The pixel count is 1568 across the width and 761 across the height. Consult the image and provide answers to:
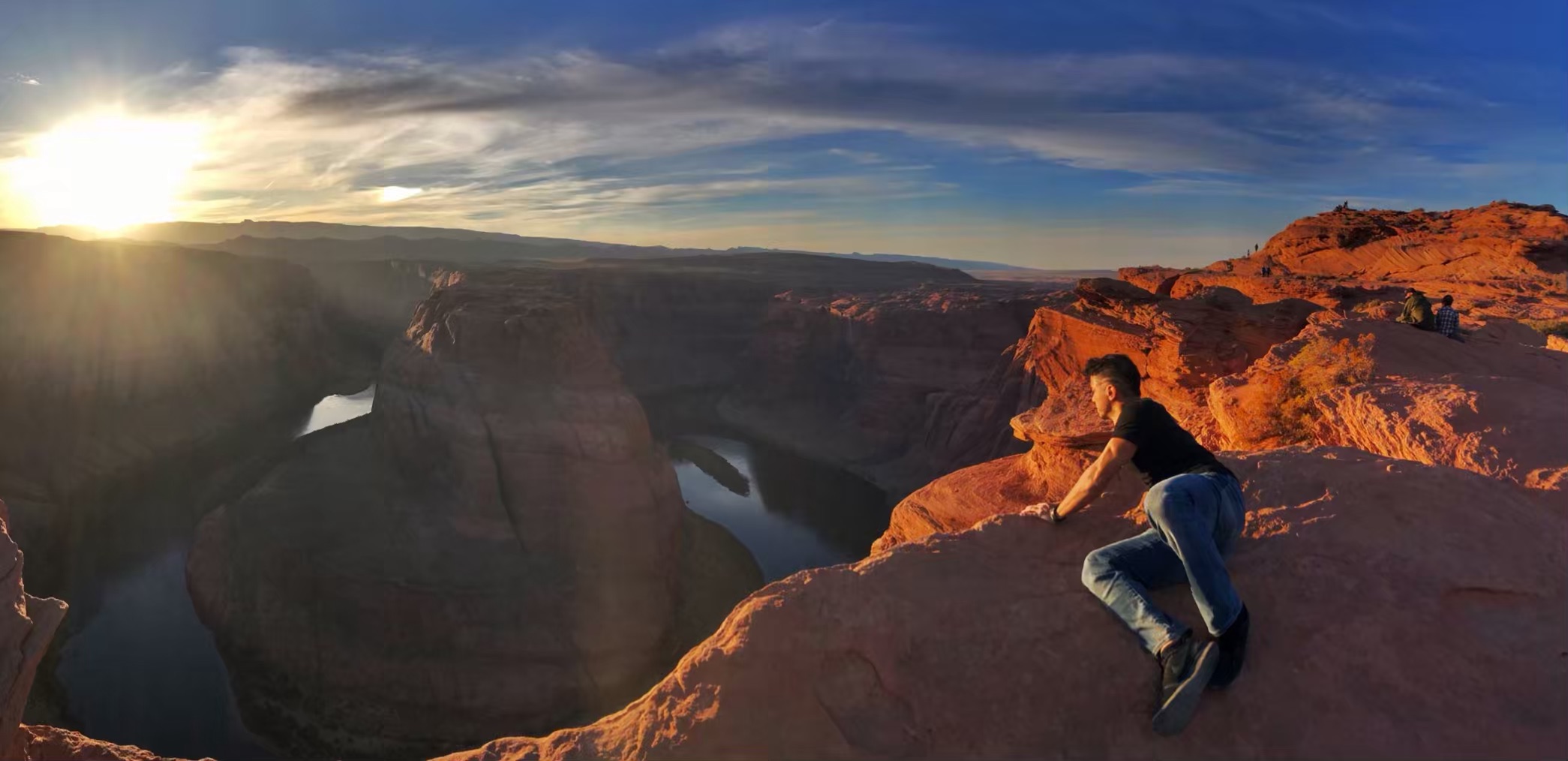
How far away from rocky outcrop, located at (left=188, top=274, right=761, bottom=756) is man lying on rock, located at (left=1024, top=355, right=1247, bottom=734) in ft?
55.5

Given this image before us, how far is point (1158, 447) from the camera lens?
4246 mm

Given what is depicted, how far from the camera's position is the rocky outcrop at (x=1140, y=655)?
3543 mm

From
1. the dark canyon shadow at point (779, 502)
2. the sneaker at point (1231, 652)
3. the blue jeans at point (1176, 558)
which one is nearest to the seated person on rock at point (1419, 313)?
the blue jeans at point (1176, 558)

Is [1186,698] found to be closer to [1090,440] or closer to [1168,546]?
[1168,546]

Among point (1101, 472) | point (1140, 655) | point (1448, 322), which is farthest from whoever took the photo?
point (1448, 322)

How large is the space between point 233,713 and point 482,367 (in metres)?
10.2

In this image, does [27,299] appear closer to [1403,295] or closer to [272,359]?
[272,359]

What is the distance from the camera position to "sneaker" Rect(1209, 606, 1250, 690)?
3.59m

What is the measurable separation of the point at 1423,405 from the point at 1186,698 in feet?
16.2

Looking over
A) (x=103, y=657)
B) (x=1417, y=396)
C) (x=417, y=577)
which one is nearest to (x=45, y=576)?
(x=103, y=657)

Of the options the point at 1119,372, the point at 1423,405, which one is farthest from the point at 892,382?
the point at 1119,372

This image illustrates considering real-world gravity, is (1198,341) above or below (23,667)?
above

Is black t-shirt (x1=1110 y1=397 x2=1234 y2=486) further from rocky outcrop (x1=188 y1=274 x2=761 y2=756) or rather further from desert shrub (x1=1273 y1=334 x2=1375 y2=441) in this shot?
rocky outcrop (x1=188 y1=274 x2=761 y2=756)

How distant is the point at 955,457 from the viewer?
3697cm
